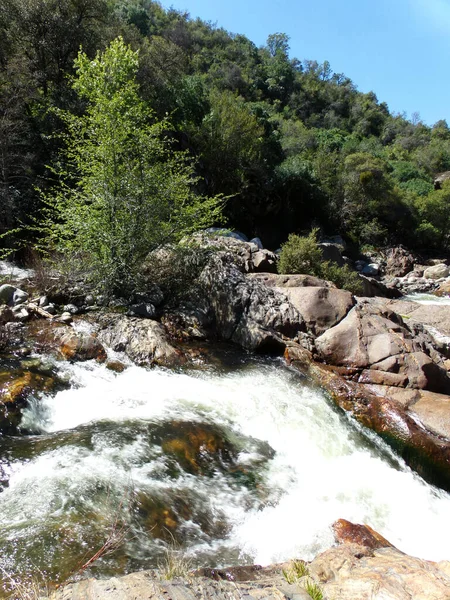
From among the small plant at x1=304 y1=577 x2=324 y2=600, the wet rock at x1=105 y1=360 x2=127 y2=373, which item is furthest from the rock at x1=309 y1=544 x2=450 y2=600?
the wet rock at x1=105 y1=360 x2=127 y2=373

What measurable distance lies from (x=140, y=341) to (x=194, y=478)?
3.65 m

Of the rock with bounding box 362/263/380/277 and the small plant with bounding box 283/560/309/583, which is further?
the rock with bounding box 362/263/380/277

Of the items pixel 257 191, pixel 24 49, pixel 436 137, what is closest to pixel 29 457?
pixel 24 49

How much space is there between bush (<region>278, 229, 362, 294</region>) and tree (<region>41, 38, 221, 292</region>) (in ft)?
17.5

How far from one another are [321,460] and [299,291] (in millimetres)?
5384

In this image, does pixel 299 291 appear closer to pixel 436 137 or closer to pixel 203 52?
pixel 203 52

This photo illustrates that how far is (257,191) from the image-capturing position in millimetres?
24250

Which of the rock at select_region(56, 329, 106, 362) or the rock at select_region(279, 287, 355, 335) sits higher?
the rock at select_region(279, 287, 355, 335)

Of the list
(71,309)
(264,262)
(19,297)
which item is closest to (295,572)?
(71,309)

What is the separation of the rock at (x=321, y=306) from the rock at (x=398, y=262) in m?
17.8

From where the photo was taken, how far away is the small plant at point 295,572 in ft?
9.32

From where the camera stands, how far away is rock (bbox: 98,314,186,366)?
7.82 meters

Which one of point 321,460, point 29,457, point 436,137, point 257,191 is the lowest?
point 29,457

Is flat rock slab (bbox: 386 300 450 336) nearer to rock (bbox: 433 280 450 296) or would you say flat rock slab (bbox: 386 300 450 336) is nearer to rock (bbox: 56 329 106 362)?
rock (bbox: 433 280 450 296)
